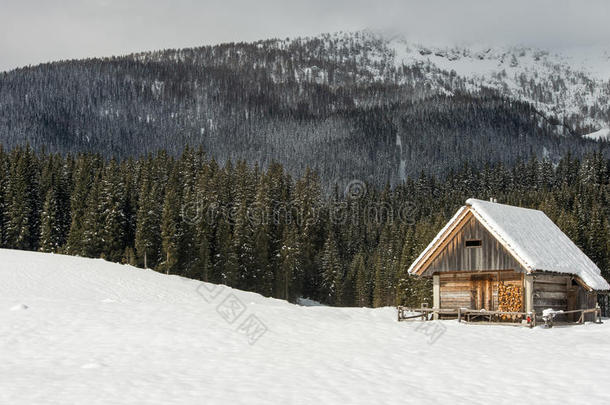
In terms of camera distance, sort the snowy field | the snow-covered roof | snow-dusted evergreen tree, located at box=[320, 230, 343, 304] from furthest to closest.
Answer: snow-dusted evergreen tree, located at box=[320, 230, 343, 304], the snow-covered roof, the snowy field

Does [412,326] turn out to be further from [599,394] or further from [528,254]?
[599,394]

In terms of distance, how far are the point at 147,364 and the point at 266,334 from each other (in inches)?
296

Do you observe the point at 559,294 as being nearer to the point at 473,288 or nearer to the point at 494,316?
the point at 494,316

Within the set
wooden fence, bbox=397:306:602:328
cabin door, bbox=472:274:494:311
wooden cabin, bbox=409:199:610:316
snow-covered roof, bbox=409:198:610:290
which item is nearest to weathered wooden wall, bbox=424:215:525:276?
wooden cabin, bbox=409:199:610:316

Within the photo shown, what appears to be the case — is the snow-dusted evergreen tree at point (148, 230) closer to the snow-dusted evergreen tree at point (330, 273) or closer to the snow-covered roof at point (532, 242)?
the snow-dusted evergreen tree at point (330, 273)

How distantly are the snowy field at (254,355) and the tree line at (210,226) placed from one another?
3186 centimetres

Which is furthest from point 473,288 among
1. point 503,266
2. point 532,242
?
point 532,242

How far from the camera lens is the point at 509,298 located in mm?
31828

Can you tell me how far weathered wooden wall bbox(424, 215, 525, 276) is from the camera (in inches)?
1243

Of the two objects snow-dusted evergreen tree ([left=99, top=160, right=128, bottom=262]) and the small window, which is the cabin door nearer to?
the small window

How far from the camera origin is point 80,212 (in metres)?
70.7

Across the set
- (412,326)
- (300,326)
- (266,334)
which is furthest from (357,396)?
(412,326)

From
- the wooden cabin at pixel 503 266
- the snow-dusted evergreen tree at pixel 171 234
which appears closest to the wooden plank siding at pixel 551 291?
the wooden cabin at pixel 503 266

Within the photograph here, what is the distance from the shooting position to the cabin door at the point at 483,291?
1288 inches
